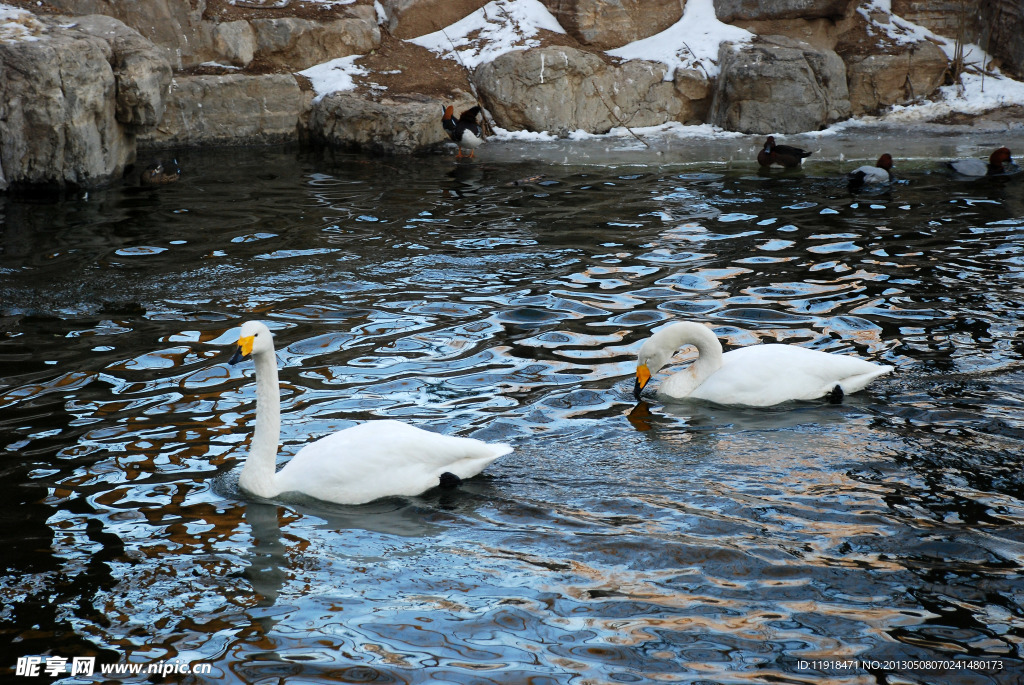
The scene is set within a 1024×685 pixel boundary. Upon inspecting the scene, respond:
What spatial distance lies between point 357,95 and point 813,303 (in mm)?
10253

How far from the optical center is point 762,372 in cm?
634

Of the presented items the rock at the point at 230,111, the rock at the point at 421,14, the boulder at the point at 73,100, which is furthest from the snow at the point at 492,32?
the boulder at the point at 73,100

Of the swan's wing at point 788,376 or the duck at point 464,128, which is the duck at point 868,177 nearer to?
the duck at point 464,128

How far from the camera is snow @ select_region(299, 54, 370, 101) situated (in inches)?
666

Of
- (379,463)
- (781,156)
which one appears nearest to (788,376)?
(379,463)

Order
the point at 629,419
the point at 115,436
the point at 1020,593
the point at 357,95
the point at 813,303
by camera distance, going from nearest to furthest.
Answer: the point at 1020,593
the point at 115,436
the point at 629,419
the point at 813,303
the point at 357,95

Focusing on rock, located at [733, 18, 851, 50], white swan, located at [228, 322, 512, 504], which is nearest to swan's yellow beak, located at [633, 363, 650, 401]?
white swan, located at [228, 322, 512, 504]

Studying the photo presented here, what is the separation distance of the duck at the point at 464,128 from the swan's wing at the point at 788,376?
9.75m

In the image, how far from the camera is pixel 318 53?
17922 millimetres

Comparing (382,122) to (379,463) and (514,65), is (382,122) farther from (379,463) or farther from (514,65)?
(379,463)

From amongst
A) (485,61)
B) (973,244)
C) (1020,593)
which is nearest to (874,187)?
(973,244)

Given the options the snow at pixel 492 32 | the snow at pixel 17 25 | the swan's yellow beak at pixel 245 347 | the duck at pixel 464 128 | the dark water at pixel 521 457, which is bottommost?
the dark water at pixel 521 457

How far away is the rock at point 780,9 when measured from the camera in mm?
18281

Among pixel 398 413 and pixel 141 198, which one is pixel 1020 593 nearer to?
Answer: pixel 398 413
